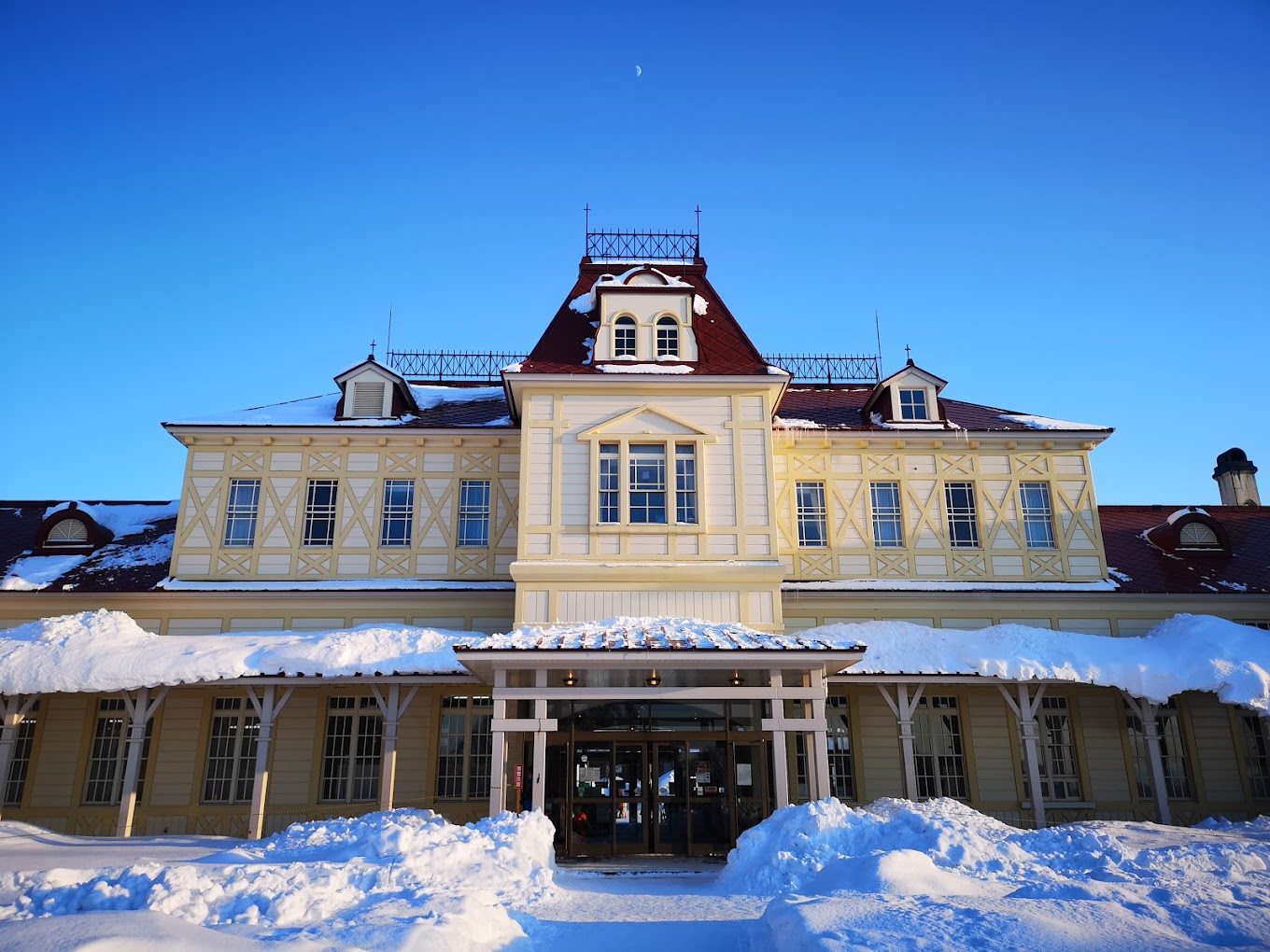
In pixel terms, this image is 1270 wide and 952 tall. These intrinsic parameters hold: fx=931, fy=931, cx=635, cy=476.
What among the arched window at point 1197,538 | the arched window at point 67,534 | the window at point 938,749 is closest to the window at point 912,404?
the window at point 938,749

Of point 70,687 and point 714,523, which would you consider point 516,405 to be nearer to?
point 714,523

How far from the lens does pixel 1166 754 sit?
21.3m

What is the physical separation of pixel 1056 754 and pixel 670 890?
40.4 feet

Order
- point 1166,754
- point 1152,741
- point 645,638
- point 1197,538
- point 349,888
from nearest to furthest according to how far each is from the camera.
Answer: point 349,888 < point 645,638 < point 1152,741 < point 1166,754 < point 1197,538

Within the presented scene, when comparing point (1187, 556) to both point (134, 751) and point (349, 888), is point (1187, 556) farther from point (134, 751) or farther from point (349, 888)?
point (134, 751)

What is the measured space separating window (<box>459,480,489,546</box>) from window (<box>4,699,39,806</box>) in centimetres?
994

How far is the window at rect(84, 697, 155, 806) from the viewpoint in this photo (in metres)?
20.2

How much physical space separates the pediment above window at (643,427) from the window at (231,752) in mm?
9767

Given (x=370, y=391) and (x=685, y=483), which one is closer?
(x=685, y=483)

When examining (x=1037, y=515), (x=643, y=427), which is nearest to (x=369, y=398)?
(x=643, y=427)

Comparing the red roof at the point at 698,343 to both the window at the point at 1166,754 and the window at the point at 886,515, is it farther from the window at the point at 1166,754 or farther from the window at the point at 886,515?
the window at the point at 1166,754

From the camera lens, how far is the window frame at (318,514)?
71.4ft

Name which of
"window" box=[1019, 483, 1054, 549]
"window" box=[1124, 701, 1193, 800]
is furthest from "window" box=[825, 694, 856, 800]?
"window" box=[1124, 701, 1193, 800]

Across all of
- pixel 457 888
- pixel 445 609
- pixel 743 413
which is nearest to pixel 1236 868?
pixel 457 888
